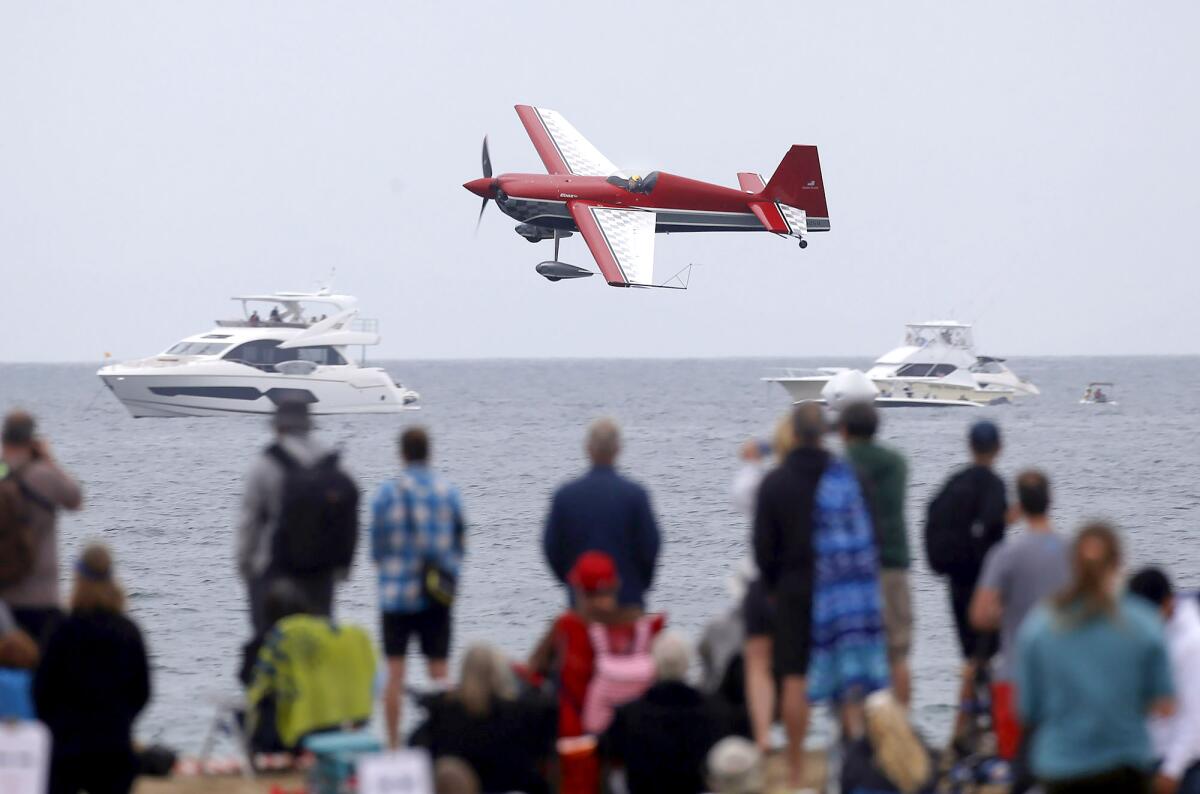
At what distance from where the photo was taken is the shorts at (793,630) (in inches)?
259

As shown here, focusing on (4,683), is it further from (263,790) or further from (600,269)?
(600,269)

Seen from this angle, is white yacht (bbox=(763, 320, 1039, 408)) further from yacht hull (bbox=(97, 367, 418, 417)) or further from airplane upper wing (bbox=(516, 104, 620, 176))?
airplane upper wing (bbox=(516, 104, 620, 176))

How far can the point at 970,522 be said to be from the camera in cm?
727

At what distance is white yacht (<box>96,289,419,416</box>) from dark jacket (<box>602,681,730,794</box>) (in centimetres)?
5199

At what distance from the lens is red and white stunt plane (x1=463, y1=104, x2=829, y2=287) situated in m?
34.8

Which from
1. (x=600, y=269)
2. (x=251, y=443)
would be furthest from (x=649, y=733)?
(x=251, y=443)

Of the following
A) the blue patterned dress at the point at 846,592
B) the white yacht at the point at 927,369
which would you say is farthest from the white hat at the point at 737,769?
the white yacht at the point at 927,369

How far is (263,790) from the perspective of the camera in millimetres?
7137

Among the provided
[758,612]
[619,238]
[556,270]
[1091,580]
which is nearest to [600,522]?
[758,612]

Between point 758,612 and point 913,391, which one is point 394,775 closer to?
point 758,612

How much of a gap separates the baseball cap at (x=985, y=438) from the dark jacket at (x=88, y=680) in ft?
11.7

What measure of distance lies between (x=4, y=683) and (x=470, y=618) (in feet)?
50.8

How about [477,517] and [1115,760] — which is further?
[477,517]

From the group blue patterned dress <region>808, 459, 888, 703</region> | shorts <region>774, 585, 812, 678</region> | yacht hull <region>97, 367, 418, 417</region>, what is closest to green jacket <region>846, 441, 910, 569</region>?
blue patterned dress <region>808, 459, 888, 703</region>
